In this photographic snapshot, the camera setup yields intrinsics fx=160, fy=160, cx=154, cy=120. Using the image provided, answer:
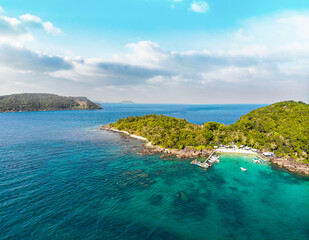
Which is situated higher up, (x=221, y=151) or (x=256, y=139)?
(x=256, y=139)

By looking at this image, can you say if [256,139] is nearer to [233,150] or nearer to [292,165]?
[233,150]

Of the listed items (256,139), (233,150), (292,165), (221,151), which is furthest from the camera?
(256,139)

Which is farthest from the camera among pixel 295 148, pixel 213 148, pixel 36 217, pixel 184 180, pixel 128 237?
pixel 213 148

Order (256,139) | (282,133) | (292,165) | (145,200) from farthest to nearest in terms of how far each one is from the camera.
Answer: (256,139), (282,133), (292,165), (145,200)

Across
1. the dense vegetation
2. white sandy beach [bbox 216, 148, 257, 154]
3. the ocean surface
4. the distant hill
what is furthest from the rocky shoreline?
white sandy beach [bbox 216, 148, 257, 154]

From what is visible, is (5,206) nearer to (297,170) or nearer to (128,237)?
(128,237)

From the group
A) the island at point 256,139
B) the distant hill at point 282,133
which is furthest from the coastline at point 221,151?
the distant hill at point 282,133

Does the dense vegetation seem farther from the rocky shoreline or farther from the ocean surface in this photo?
the ocean surface

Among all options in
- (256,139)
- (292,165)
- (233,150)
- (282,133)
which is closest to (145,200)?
(233,150)

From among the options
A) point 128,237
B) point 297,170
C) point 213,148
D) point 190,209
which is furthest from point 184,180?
point 297,170
